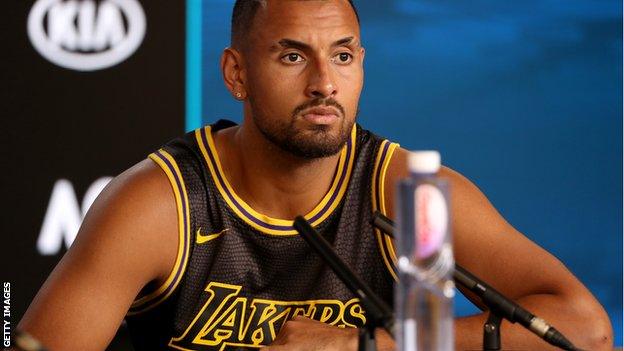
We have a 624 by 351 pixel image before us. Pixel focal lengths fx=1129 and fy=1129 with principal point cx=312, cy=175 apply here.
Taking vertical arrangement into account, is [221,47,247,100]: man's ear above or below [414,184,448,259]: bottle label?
above

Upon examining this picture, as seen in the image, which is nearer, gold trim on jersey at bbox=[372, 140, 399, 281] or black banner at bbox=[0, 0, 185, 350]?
gold trim on jersey at bbox=[372, 140, 399, 281]

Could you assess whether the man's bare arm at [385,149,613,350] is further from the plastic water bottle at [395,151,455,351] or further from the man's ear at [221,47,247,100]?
the plastic water bottle at [395,151,455,351]

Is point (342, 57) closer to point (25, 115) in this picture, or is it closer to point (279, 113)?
point (279, 113)

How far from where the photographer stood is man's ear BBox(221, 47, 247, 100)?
2.34 m

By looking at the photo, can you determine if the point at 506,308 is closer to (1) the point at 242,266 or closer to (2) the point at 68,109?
(1) the point at 242,266

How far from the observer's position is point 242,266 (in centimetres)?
225

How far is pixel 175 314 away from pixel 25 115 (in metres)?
1.05

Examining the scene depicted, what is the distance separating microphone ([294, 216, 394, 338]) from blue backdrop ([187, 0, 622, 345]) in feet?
5.61

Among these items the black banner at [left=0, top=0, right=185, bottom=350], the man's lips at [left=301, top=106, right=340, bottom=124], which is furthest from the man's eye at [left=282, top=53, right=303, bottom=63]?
the black banner at [left=0, top=0, right=185, bottom=350]

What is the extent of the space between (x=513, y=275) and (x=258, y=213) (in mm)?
523

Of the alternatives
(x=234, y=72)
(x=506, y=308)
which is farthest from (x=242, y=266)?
(x=506, y=308)

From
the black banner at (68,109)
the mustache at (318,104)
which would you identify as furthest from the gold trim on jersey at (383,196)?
the black banner at (68,109)

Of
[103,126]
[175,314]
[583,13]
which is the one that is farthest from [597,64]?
[175,314]

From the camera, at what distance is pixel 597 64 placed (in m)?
3.40
